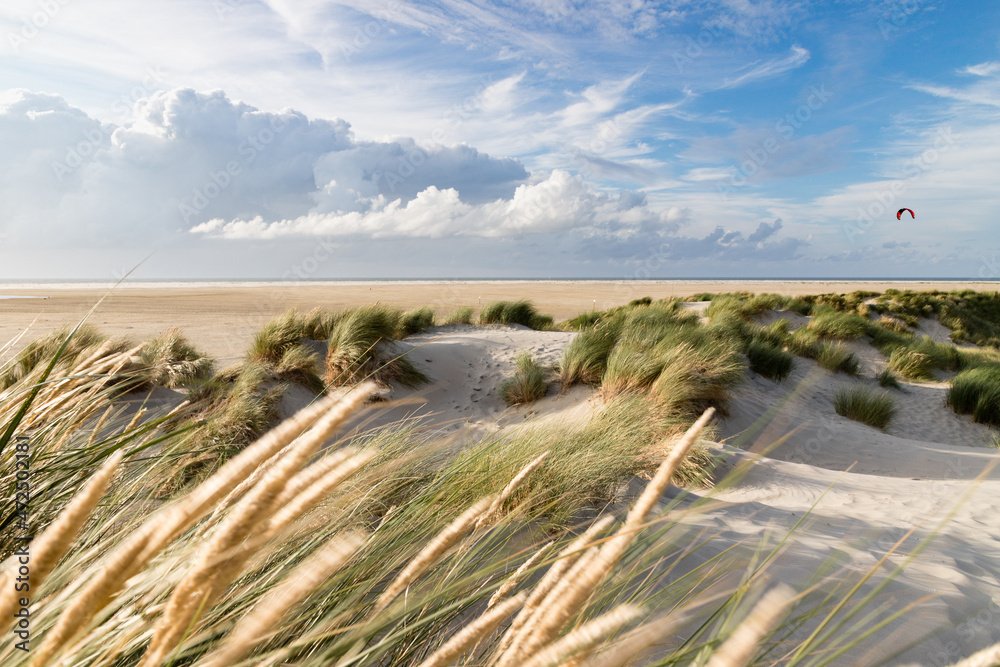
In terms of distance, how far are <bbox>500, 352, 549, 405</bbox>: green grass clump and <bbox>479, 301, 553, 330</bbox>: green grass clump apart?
423 centimetres

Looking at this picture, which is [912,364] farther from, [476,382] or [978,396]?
[476,382]

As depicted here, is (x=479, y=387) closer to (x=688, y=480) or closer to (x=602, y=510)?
(x=688, y=480)

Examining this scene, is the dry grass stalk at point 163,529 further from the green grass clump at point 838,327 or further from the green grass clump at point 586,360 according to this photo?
the green grass clump at point 838,327

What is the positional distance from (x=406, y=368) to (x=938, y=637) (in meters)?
6.43

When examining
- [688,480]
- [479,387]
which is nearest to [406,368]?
[479,387]

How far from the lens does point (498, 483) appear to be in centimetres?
252

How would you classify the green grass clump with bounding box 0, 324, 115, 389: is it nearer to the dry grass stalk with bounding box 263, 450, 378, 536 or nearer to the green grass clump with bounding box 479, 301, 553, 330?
the dry grass stalk with bounding box 263, 450, 378, 536

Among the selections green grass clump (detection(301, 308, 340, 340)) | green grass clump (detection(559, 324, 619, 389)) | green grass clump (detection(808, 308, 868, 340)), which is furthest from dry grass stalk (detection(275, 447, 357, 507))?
green grass clump (detection(808, 308, 868, 340))

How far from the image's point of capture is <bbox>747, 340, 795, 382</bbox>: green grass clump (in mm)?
9047

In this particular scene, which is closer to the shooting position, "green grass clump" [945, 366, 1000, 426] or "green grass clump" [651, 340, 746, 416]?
"green grass clump" [651, 340, 746, 416]

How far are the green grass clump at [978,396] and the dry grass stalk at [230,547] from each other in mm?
11614

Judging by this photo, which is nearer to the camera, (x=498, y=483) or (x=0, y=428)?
(x=0, y=428)

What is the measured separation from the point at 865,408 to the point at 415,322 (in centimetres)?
814

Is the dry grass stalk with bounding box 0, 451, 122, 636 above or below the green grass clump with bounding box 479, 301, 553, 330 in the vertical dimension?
above
